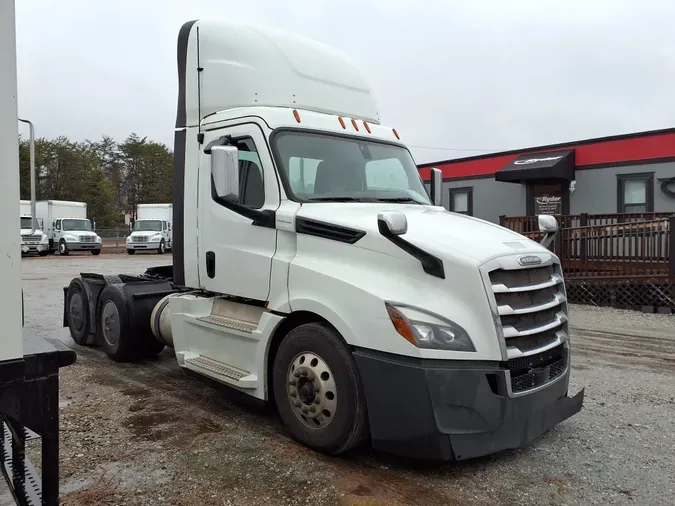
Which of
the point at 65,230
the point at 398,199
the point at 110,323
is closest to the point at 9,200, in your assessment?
the point at 398,199

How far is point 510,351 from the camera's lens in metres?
3.58

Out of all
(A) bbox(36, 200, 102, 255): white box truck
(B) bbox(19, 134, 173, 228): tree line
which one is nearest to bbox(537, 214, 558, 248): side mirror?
(A) bbox(36, 200, 102, 255): white box truck

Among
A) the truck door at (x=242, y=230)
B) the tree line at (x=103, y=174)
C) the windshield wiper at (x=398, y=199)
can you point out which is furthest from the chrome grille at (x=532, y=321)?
the tree line at (x=103, y=174)

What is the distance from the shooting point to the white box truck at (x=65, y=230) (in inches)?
1287

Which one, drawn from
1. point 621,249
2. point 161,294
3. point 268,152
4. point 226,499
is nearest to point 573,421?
point 226,499

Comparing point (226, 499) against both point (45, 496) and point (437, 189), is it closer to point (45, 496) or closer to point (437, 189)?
point (45, 496)

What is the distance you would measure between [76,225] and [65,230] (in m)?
0.92

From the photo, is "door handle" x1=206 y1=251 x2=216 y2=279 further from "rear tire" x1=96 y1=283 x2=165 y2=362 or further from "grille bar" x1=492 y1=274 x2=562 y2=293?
"grille bar" x1=492 y1=274 x2=562 y2=293

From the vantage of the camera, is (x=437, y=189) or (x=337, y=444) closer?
(x=337, y=444)

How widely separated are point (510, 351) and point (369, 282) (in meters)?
0.99

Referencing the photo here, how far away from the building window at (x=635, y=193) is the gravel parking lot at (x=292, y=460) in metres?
10.8

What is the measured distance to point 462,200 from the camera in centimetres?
2003

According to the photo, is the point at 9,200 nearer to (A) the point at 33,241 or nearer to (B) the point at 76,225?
(A) the point at 33,241

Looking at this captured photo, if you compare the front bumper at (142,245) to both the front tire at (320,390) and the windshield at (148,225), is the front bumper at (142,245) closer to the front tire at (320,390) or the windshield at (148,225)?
the windshield at (148,225)
